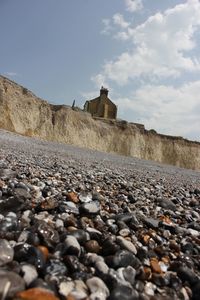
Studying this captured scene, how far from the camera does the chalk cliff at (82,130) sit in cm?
3938

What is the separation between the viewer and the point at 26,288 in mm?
1772

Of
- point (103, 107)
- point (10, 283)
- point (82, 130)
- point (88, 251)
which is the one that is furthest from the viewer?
point (103, 107)

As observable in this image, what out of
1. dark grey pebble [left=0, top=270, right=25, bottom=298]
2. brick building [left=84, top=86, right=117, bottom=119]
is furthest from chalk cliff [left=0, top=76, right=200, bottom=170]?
dark grey pebble [left=0, top=270, right=25, bottom=298]

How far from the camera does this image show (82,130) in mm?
49344

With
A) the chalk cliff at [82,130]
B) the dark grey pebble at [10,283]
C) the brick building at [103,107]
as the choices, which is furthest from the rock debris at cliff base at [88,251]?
the brick building at [103,107]

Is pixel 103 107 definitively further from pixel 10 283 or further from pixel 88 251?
pixel 10 283

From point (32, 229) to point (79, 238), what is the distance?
41cm

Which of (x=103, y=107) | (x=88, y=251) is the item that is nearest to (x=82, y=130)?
(x=103, y=107)

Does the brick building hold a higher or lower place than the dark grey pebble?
higher

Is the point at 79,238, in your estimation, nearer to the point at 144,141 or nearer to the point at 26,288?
the point at 26,288

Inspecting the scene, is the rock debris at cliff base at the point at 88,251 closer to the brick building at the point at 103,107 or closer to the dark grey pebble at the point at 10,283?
the dark grey pebble at the point at 10,283

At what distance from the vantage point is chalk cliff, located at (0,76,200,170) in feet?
129

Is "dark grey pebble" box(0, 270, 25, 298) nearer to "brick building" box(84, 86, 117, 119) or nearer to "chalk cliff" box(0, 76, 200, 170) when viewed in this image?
"chalk cliff" box(0, 76, 200, 170)

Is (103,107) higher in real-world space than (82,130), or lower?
higher
